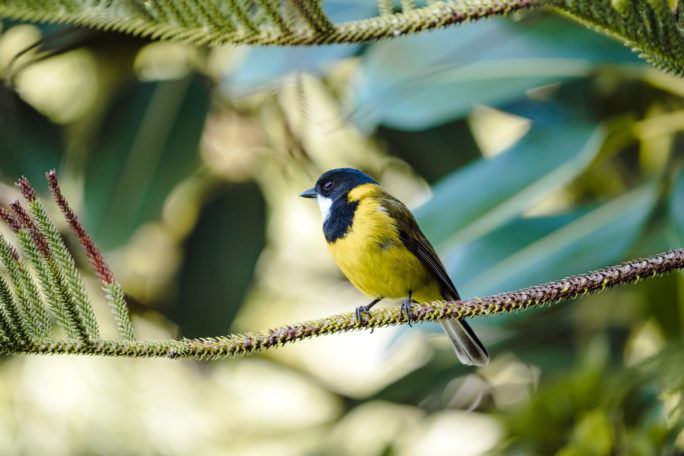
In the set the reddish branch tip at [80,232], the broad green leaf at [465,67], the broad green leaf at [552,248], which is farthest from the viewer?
the broad green leaf at [465,67]

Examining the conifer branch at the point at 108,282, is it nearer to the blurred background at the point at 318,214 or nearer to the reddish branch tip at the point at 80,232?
the reddish branch tip at the point at 80,232

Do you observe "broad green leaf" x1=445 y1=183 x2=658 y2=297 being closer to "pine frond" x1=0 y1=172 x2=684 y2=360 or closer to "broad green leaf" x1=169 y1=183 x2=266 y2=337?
"broad green leaf" x1=169 y1=183 x2=266 y2=337

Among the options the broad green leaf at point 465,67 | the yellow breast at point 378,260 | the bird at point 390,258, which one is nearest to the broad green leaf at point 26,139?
the broad green leaf at point 465,67

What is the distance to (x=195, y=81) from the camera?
3992 mm

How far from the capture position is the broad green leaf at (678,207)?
240cm

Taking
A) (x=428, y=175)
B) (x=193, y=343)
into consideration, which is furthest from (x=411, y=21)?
(x=428, y=175)

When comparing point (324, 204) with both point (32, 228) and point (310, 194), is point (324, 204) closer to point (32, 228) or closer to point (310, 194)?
point (310, 194)

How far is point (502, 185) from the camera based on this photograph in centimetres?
283

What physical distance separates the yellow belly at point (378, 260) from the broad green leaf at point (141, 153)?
1442mm

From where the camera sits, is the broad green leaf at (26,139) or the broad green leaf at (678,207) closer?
the broad green leaf at (678,207)

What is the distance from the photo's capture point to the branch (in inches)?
38.1

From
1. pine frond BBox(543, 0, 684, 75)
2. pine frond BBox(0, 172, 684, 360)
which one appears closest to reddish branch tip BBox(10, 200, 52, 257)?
pine frond BBox(0, 172, 684, 360)

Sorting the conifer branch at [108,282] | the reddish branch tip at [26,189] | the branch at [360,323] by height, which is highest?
the reddish branch tip at [26,189]

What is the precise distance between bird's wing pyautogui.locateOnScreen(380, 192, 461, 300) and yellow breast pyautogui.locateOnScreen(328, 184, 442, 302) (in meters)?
0.02
